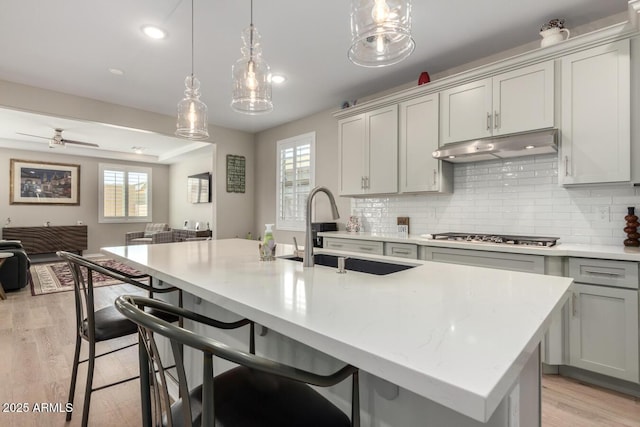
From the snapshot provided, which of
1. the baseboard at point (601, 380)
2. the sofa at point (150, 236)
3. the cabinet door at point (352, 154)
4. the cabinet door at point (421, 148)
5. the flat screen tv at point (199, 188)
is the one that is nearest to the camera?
the baseboard at point (601, 380)

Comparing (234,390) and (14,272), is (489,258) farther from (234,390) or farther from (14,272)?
(14,272)

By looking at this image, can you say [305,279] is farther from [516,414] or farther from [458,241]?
[458,241]

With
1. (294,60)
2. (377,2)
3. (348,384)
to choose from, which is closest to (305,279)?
(348,384)

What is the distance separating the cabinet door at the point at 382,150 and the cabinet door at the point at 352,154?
0.25 feet

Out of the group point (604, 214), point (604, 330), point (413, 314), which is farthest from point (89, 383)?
point (604, 214)

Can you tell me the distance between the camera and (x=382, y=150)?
3.56 m

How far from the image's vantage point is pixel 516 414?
0.81 m

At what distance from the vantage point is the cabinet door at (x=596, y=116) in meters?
2.17

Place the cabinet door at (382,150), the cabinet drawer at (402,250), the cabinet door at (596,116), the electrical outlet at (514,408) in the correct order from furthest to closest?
1. the cabinet door at (382,150)
2. the cabinet drawer at (402,250)
3. the cabinet door at (596,116)
4. the electrical outlet at (514,408)

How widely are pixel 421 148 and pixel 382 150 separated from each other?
462mm

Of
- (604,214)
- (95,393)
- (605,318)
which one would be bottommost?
(95,393)

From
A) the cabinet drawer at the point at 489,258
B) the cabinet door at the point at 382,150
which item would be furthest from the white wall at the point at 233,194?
the cabinet drawer at the point at 489,258

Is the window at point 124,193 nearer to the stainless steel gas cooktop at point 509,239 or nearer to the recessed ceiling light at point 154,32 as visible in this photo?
the recessed ceiling light at point 154,32

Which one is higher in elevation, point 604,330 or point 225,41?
point 225,41
